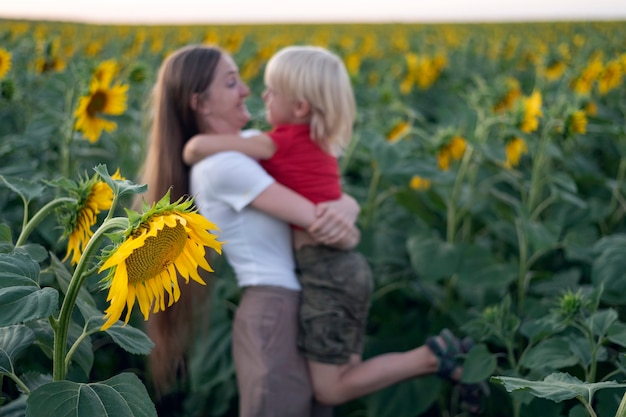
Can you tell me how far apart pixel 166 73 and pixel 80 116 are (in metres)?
0.38

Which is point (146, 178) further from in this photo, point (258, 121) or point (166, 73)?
point (258, 121)

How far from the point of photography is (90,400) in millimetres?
1051

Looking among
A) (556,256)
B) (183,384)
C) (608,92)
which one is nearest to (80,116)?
(183,384)

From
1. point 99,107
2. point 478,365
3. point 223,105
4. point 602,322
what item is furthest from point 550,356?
point 99,107

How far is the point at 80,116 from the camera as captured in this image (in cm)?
235

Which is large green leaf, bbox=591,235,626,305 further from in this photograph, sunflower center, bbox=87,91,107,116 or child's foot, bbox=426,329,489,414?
sunflower center, bbox=87,91,107,116

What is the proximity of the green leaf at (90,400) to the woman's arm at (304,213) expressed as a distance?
893 mm

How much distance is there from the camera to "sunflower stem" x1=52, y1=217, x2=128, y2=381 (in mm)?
1018

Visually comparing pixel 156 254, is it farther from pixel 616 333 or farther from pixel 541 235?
pixel 541 235

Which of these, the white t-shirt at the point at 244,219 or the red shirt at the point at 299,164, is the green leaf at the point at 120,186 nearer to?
the white t-shirt at the point at 244,219

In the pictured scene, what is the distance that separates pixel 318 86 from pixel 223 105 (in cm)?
25

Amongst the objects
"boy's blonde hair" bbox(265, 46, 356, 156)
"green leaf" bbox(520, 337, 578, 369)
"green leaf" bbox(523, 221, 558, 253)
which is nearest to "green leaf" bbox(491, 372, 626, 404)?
"green leaf" bbox(520, 337, 578, 369)

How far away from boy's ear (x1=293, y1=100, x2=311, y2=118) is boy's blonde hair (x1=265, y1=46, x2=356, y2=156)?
0.01 m

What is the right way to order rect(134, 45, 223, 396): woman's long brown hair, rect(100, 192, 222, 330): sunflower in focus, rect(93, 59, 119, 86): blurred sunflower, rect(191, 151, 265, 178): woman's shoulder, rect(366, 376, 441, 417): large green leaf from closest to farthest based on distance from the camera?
rect(100, 192, 222, 330): sunflower in focus
rect(191, 151, 265, 178): woman's shoulder
rect(134, 45, 223, 396): woman's long brown hair
rect(366, 376, 441, 417): large green leaf
rect(93, 59, 119, 86): blurred sunflower
